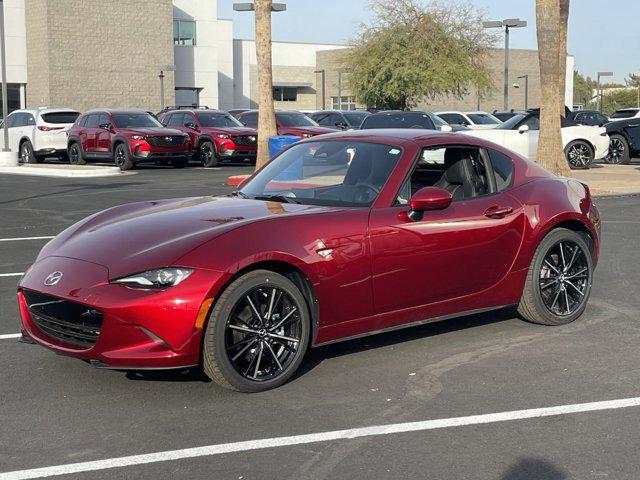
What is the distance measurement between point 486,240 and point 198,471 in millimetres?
3127

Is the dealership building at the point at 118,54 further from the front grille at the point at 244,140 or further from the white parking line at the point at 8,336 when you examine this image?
the white parking line at the point at 8,336

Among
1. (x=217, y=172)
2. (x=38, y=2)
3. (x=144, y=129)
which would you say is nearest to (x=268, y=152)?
(x=217, y=172)

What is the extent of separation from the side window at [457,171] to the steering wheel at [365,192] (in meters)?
0.59

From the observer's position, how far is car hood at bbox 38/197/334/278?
220 inches

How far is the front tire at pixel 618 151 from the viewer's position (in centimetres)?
2758

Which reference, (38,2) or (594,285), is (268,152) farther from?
(38,2)

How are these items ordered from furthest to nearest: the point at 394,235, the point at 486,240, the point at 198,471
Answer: the point at 486,240 → the point at 394,235 → the point at 198,471

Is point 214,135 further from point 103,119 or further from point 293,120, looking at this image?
point 103,119

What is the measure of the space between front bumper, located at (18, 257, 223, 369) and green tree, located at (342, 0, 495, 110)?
44188mm

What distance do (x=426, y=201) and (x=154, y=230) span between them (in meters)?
1.78

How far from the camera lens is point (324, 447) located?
4793mm

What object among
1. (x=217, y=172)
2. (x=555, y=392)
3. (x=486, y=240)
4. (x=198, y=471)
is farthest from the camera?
(x=217, y=172)

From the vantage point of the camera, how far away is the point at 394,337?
7117 mm

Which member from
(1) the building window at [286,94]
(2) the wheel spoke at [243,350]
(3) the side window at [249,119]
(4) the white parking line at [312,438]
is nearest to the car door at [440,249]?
(2) the wheel spoke at [243,350]
